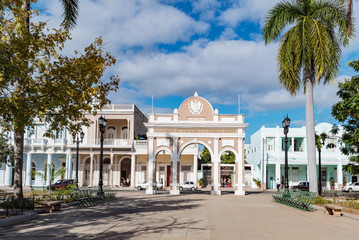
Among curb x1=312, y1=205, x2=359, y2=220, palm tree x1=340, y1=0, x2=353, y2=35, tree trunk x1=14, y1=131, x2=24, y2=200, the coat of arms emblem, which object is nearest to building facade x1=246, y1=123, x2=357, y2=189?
the coat of arms emblem

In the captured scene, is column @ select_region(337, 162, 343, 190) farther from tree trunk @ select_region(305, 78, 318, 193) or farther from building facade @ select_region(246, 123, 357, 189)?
tree trunk @ select_region(305, 78, 318, 193)

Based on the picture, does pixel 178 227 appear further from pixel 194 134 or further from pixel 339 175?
pixel 339 175

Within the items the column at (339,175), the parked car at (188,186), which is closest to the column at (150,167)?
the parked car at (188,186)

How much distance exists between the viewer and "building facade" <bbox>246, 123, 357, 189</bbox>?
146 feet

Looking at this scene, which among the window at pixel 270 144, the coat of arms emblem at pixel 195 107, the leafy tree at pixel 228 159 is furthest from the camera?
the leafy tree at pixel 228 159

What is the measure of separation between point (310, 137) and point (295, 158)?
26025mm

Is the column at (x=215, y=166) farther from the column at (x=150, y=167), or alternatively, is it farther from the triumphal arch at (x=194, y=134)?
the column at (x=150, y=167)

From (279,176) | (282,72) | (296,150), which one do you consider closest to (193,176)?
(279,176)

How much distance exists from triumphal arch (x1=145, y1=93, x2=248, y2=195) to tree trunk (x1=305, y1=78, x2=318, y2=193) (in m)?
12.0

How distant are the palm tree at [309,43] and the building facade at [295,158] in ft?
77.9

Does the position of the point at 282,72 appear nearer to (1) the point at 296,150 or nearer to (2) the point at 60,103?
(2) the point at 60,103

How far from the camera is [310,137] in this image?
794 inches

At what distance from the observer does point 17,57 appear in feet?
38.5

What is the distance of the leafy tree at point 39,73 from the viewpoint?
11.5m
